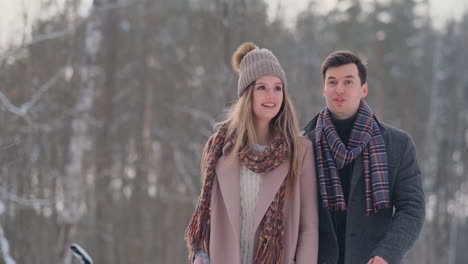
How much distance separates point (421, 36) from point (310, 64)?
21.5ft

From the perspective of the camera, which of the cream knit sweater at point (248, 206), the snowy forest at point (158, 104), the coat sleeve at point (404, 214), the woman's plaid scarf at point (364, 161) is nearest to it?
the coat sleeve at point (404, 214)

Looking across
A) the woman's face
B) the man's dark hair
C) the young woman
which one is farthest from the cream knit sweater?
the man's dark hair

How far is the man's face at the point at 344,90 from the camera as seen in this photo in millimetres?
2939

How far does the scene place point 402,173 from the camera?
9.07 feet

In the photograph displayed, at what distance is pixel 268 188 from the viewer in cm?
283

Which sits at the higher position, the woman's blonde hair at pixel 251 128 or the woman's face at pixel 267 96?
the woman's face at pixel 267 96

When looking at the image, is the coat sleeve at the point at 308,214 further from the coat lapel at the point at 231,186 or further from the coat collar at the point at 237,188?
the coat lapel at the point at 231,186

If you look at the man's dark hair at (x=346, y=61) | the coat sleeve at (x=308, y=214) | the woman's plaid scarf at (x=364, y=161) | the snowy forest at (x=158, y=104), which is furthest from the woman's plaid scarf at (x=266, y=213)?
the snowy forest at (x=158, y=104)

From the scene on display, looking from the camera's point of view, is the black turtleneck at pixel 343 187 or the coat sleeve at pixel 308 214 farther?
the black turtleneck at pixel 343 187

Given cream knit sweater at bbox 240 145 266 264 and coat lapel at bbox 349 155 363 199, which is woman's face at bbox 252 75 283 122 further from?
coat lapel at bbox 349 155 363 199

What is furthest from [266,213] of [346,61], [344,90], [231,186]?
[346,61]

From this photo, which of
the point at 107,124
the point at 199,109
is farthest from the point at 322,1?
the point at 107,124

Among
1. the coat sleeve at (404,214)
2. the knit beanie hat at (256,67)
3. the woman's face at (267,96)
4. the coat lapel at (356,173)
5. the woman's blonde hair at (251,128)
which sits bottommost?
the coat sleeve at (404,214)

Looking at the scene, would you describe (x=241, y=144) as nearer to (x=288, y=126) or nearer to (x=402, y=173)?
(x=288, y=126)
